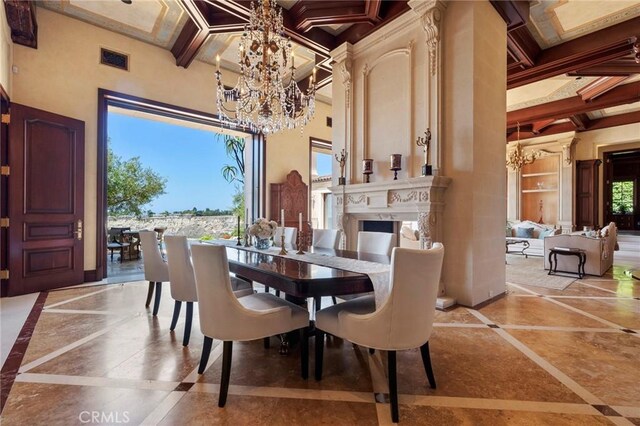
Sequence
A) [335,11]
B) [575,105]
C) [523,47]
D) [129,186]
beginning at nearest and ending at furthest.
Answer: [335,11]
[523,47]
[575,105]
[129,186]

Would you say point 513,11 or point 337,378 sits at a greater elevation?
point 513,11

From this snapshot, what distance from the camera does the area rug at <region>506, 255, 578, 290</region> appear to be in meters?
4.62

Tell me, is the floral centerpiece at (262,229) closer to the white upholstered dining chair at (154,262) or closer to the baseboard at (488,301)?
the white upholstered dining chair at (154,262)

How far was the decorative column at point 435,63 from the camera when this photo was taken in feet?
12.0

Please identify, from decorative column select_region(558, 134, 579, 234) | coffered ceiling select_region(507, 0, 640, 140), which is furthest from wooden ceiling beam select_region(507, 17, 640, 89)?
decorative column select_region(558, 134, 579, 234)

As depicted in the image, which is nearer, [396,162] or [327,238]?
[327,238]

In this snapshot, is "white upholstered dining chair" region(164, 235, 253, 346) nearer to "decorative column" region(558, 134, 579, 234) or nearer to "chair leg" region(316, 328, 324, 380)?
"chair leg" region(316, 328, 324, 380)

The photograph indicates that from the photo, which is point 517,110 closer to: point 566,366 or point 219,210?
point 566,366

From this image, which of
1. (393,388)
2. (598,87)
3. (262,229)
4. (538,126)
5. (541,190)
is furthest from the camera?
(541,190)

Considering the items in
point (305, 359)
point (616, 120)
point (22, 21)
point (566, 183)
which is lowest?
point (305, 359)

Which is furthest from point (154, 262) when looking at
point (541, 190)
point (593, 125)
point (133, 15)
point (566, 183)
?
point (593, 125)

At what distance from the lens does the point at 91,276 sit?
4.52 meters

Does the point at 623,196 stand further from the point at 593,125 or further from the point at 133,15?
the point at 133,15

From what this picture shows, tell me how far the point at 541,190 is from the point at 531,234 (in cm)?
244
